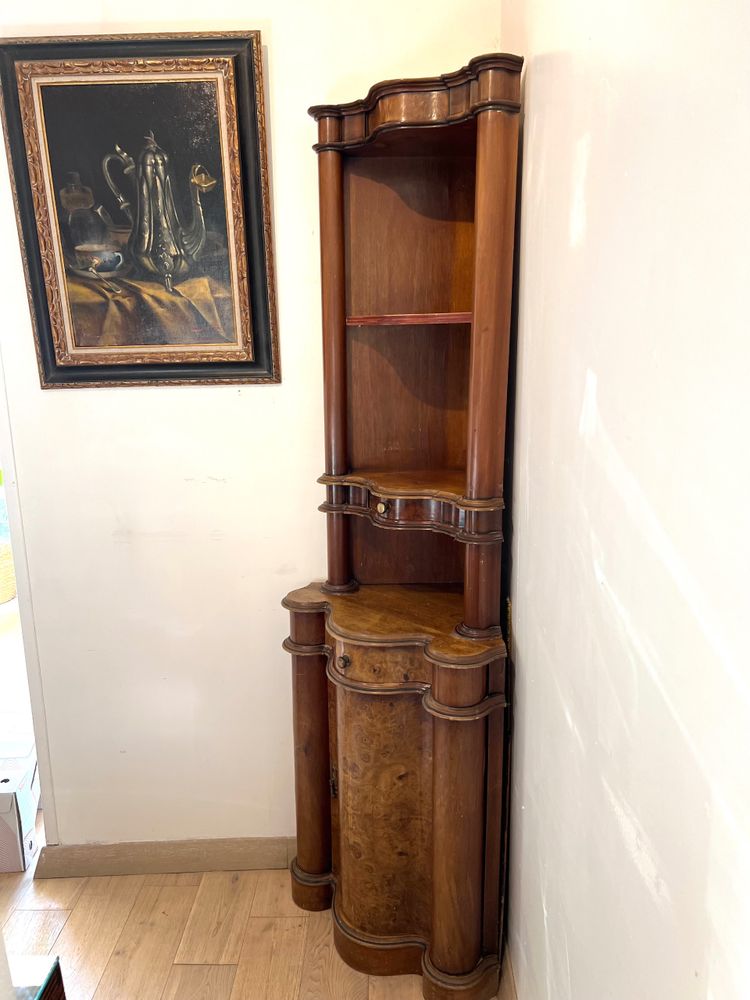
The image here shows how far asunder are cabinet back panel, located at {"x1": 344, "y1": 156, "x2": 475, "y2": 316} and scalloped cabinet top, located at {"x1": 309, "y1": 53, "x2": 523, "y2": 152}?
0.12m

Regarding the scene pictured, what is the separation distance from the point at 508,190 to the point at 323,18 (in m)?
0.76

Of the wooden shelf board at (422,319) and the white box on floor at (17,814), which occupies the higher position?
the wooden shelf board at (422,319)

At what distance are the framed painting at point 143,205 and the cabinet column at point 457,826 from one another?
97cm

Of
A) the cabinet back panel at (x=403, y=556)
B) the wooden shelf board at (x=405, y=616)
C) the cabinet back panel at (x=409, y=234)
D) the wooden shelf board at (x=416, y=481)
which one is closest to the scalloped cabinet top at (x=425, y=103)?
the cabinet back panel at (x=409, y=234)

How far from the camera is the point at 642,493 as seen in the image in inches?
29.7

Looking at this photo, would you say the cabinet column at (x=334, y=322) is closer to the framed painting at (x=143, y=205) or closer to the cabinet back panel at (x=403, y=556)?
the cabinet back panel at (x=403, y=556)

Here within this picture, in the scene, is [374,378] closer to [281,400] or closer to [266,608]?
[281,400]

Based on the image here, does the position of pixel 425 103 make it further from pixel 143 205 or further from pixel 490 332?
pixel 143 205

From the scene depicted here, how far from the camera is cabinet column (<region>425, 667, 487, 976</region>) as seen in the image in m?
1.51

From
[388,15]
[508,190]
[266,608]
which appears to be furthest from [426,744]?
[388,15]

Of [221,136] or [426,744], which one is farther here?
[221,136]

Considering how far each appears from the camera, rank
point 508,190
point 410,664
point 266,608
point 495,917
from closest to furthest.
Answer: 1. point 508,190
2. point 410,664
3. point 495,917
4. point 266,608

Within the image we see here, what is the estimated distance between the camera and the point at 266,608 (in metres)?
2.03

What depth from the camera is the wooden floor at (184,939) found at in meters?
1.72
